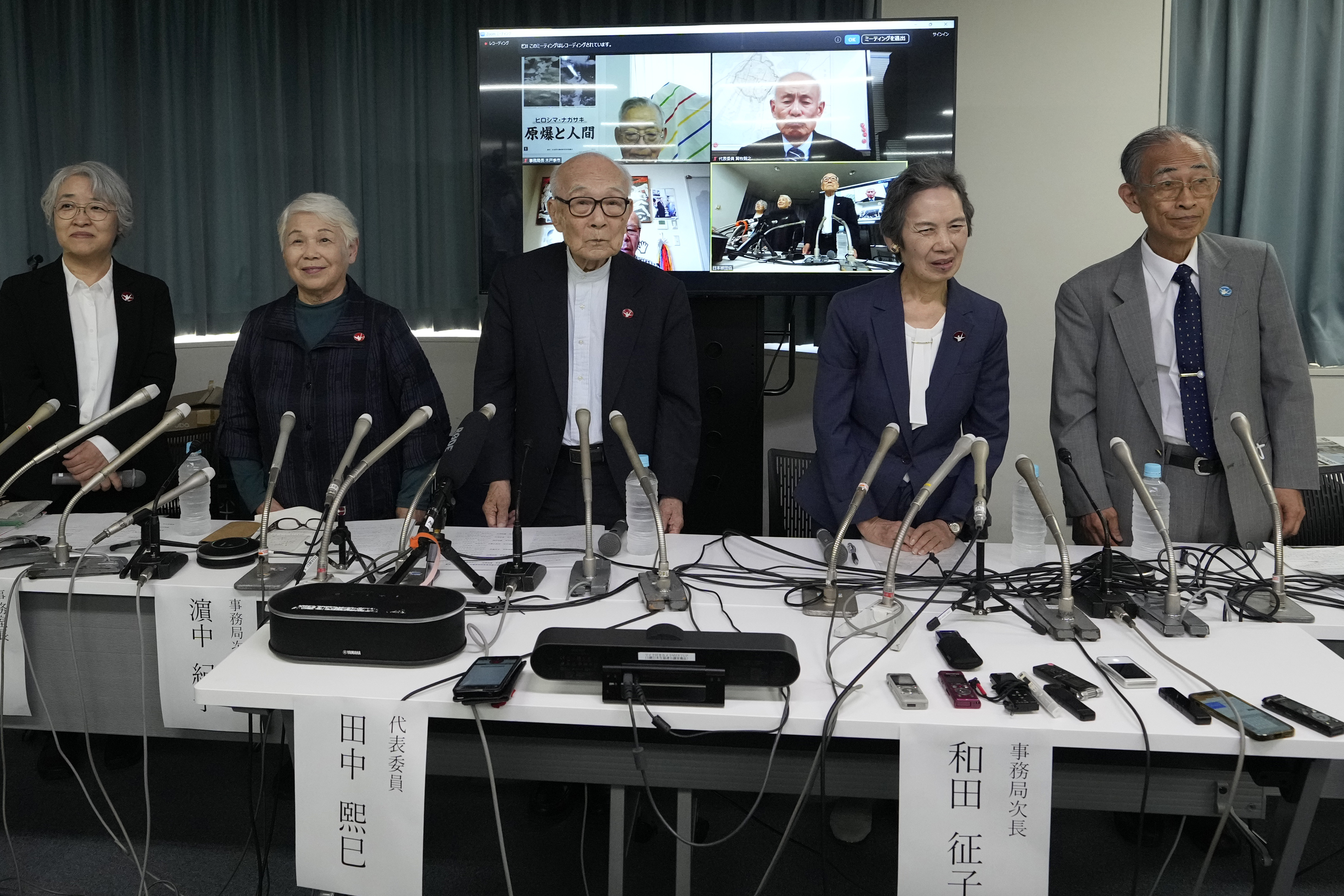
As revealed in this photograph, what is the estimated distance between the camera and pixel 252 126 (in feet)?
14.4

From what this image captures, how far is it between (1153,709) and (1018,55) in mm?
3053

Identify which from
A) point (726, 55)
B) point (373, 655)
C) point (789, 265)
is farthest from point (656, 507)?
point (726, 55)

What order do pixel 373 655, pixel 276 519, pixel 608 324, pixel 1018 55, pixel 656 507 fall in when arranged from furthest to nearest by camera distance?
pixel 1018 55 < pixel 608 324 < pixel 276 519 < pixel 656 507 < pixel 373 655

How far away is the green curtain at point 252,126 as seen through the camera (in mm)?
4281

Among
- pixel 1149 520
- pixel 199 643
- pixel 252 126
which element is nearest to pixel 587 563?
pixel 199 643

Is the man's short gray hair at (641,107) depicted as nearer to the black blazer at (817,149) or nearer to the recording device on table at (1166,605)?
the black blazer at (817,149)

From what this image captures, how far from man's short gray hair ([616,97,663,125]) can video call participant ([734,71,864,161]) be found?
397 mm

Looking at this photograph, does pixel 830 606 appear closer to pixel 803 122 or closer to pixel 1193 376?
pixel 1193 376

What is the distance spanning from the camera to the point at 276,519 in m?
2.29

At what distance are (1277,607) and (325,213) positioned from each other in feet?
7.70

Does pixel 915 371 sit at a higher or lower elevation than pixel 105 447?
higher

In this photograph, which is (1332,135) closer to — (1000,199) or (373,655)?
(1000,199)

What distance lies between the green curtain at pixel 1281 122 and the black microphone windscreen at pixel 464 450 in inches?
131

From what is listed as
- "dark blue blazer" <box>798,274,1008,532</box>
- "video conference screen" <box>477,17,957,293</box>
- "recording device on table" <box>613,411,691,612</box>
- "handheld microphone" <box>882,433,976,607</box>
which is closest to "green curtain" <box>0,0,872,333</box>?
"video conference screen" <box>477,17,957,293</box>
